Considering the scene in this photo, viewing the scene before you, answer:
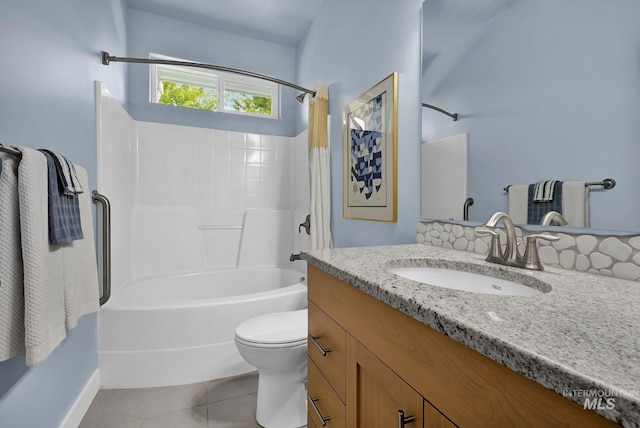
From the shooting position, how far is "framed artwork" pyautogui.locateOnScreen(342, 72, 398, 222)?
1.55 m

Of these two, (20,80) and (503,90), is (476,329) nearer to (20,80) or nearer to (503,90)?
(503,90)

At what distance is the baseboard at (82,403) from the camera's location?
4.48ft

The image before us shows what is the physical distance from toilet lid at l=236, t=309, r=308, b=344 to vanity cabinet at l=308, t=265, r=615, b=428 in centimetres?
40

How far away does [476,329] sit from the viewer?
41 cm

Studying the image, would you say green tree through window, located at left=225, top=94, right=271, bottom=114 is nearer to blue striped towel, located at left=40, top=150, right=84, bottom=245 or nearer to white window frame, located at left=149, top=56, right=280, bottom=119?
white window frame, located at left=149, top=56, right=280, bottom=119

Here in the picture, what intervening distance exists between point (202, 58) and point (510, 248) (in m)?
3.04

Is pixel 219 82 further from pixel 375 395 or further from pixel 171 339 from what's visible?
pixel 375 395

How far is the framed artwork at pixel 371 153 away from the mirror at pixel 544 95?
297 millimetres

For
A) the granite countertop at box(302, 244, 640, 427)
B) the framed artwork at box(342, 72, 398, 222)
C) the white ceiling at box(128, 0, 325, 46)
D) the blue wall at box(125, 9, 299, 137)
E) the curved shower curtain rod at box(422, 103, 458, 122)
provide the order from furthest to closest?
the blue wall at box(125, 9, 299, 137), the white ceiling at box(128, 0, 325, 46), the framed artwork at box(342, 72, 398, 222), the curved shower curtain rod at box(422, 103, 458, 122), the granite countertop at box(302, 244, 640, 427)

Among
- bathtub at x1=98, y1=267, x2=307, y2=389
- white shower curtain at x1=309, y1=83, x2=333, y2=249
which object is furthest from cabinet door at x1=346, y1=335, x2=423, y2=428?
white shower curtain at x1=309, y1=83, x2=333, y2=249

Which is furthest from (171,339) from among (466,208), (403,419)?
(466,208)

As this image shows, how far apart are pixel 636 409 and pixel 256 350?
1.30 m

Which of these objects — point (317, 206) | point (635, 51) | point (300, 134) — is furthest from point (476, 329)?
point (300, 134)

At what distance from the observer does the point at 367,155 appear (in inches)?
68.9
